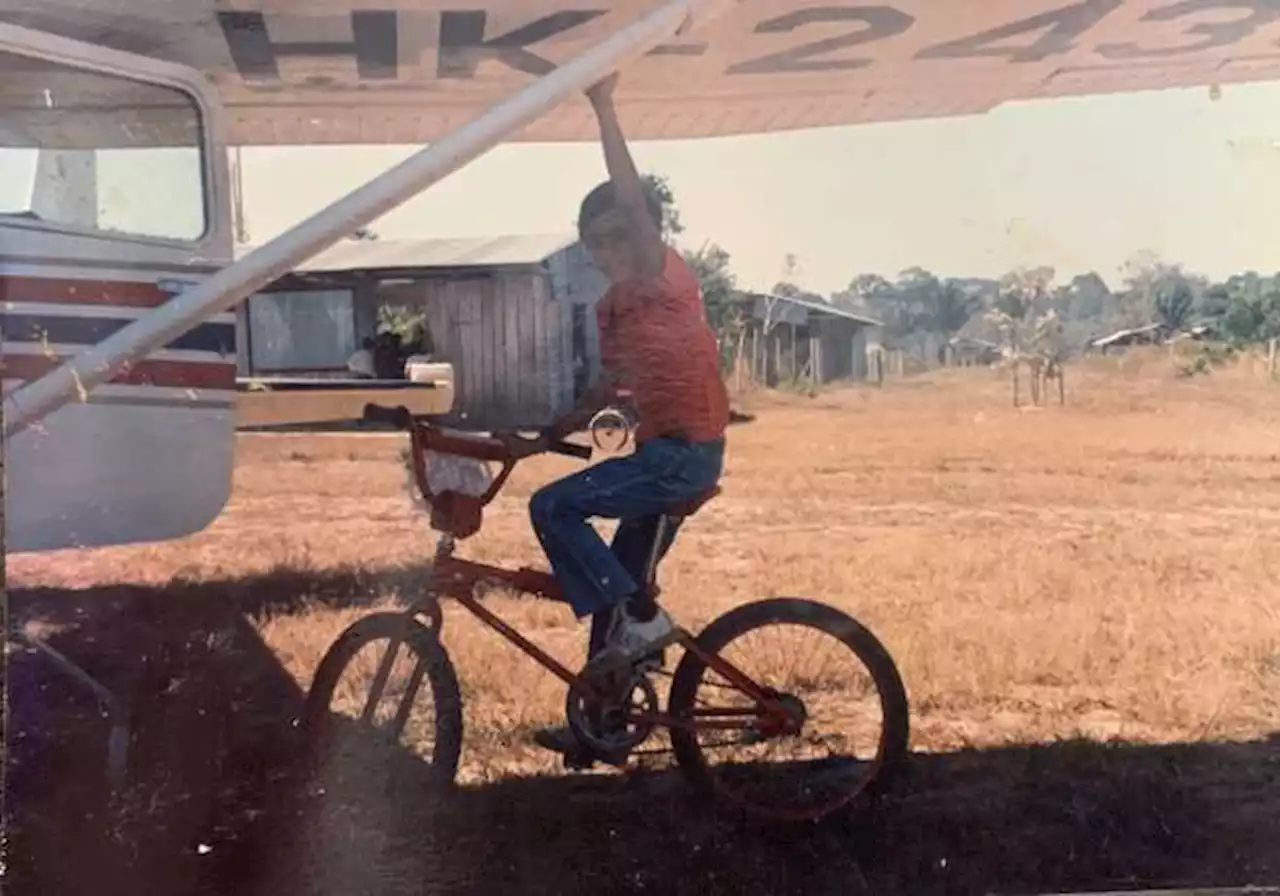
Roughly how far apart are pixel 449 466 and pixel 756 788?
84cm

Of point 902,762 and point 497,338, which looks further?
point 902,762

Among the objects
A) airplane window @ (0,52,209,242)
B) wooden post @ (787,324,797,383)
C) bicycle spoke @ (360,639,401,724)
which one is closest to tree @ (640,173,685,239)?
wooden post @ (787,324,797,383)

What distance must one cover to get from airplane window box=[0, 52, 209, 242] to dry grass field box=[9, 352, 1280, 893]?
0.43 m

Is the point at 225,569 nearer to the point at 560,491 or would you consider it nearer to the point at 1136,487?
the point at 560,491

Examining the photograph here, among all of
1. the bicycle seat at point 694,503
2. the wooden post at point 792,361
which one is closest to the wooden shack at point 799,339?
the wooden post at point 792,361

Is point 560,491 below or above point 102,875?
above

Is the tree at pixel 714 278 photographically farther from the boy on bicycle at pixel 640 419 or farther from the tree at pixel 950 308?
the tree at pixel 950 308

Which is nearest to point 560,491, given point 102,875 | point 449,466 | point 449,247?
point 449,466

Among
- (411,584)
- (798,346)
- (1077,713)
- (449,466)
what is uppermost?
(798,346)

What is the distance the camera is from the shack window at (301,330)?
2.58 meters

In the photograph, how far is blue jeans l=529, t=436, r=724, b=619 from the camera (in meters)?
2.73

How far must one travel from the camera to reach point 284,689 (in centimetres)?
267

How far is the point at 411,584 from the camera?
2701 millimetres

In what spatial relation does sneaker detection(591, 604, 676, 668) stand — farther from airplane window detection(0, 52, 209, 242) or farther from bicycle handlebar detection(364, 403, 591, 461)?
airplane window detection(0, 52, 209, 242)
